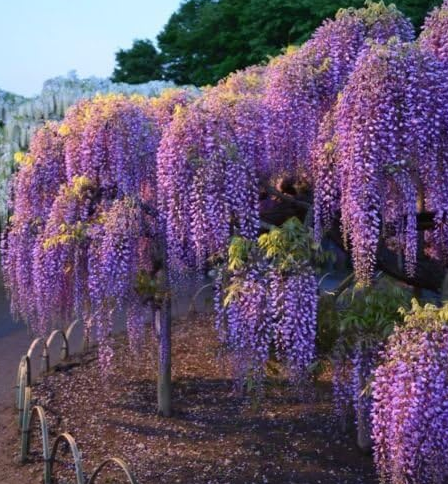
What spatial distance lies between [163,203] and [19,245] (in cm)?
211

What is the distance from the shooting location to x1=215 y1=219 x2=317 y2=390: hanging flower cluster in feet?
18.7

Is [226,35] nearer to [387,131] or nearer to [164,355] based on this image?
[164,355]

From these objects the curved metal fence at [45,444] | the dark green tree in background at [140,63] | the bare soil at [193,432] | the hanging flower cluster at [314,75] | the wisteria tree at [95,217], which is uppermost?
the dark green tree in background at [140,63]

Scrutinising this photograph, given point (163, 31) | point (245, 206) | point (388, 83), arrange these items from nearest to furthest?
point (388, 83) → point (245, 206) → point (163, 31)

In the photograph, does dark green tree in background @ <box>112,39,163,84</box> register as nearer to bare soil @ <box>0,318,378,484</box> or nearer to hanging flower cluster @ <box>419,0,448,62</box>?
bare soil @ <box>0,318,378,484</box>

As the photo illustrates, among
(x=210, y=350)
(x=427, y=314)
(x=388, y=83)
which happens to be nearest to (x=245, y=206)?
(x=388, y=83)

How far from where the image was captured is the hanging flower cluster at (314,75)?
646 cm

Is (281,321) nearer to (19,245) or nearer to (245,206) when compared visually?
(245,206)

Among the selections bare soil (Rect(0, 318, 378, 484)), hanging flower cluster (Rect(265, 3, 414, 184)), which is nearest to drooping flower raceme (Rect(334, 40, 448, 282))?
hanging flower cluster (Rect(265, 3, 414, 184))

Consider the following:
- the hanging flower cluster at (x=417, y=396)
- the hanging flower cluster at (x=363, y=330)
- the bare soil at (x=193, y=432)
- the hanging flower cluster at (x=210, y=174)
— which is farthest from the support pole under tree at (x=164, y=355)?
the hanging flower cluster at (x=417, y=396)

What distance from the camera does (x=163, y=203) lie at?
6547 millimetres

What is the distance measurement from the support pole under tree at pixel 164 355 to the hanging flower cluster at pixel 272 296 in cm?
215

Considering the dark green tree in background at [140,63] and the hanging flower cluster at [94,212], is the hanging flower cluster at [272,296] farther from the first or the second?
the dark green tree in background at [140,63]

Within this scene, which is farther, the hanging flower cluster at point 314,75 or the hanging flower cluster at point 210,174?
the hanging flower cluster at point 314,75
